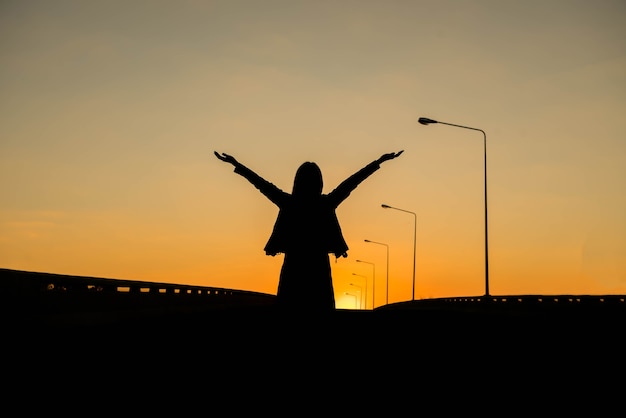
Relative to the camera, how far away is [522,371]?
318 inches

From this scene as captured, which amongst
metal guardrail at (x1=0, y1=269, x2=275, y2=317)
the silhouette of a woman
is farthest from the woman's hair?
metal guardrail at (x1=0, y1=269, x2=275, y2=317)

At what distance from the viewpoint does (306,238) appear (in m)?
12.2

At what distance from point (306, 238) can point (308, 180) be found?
89 cm

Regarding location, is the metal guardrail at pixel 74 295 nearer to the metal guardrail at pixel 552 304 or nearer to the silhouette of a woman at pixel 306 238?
the silhouette of a woman at pixel 306 238

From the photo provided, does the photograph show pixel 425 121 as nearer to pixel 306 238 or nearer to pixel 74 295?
pixel 74 295

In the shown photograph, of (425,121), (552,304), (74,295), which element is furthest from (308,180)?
(425,121)

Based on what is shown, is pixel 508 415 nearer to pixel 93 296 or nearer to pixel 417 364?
pixel 417 364

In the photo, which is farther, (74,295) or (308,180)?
(74,295)

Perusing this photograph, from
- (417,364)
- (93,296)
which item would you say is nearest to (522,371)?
(417,364)

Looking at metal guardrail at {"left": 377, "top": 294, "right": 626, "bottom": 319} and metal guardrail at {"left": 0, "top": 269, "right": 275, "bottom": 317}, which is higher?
metal guardrail at {"left": 377, "top": 294, "right": 626, "bottom": 319}

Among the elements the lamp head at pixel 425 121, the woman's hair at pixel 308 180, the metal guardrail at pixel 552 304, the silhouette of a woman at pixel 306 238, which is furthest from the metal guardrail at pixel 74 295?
the lamp head at pixel 425 121

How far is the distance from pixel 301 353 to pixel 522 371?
2408 millimetres

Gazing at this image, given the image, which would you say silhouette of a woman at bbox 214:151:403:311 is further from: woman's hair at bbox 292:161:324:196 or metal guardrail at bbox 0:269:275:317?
metal guardrail at bbox 0:269:275:317

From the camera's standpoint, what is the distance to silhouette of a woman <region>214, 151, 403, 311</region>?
1188 centimetres
